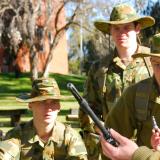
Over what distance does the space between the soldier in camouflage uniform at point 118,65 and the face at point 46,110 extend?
0.42 m

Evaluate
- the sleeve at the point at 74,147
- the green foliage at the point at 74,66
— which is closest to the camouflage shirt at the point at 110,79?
the sleeve at the point at 74,147

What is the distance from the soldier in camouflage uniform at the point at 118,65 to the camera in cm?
457

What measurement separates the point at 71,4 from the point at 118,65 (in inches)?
1205

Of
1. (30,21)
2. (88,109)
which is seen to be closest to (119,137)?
(88,109)

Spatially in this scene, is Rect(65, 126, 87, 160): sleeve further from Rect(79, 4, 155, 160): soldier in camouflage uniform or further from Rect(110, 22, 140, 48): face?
Rect(110, 22, 140, 48): face

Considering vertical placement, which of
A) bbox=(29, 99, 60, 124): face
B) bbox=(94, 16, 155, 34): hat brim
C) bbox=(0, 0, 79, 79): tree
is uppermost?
bbox=(94, 16, 155, 34): hat brim

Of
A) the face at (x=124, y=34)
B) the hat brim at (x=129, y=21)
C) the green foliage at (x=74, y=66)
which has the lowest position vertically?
the green foliage at (x=74, y=66)

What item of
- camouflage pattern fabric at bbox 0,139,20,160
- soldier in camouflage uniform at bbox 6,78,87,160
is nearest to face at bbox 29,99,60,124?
soldier in camouflage uniform at bbox 6,78,87,160

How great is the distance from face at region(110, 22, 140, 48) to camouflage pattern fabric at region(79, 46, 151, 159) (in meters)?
0.13

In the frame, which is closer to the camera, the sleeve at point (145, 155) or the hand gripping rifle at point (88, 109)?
the sleeve at point (145, 155)

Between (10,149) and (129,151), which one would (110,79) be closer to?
(10,149)

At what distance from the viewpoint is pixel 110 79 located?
478 cm

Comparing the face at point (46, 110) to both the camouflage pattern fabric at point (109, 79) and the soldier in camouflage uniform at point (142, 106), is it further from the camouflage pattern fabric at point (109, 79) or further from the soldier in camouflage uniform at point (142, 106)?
the soldier in camouflage uniform at point (142, 106)

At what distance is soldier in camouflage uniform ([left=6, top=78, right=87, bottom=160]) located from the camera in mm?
4656
